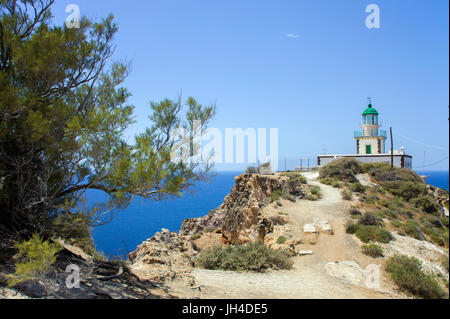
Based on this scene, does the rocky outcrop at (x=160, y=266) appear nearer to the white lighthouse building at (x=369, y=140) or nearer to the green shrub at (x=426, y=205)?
the green shrub at (x=426, y=205)

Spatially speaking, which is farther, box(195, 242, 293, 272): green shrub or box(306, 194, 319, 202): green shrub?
box(306, 194, 319, 202): green shrub

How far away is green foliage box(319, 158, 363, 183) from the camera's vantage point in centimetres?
2472

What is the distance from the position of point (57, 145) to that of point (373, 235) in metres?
11.3

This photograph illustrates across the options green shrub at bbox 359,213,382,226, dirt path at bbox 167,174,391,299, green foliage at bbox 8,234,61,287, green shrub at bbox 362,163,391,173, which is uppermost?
green shrub at bbox 362,163,391,173

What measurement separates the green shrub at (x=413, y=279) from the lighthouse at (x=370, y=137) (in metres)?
29.4

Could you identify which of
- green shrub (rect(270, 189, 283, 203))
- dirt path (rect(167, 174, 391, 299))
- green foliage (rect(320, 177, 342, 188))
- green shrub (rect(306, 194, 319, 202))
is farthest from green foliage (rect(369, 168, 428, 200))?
dirt path (rect(167, 174, 391, 299))

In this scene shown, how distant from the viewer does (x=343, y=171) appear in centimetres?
2528

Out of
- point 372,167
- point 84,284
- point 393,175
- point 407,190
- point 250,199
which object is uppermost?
point 372,167

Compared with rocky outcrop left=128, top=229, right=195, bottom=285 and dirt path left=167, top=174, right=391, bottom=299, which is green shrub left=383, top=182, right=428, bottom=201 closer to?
dirt path left=167, top=174, right=391, bottom=299

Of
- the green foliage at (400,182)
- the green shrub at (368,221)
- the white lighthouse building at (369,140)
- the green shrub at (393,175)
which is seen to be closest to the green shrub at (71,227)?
the green shrub at (368,221)

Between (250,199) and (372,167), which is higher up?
(372,167)

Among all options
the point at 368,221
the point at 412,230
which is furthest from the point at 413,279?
the point at 412,230

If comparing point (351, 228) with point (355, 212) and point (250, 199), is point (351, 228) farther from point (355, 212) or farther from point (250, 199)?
point (250, 199)

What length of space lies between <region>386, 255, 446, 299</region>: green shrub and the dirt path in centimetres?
83
